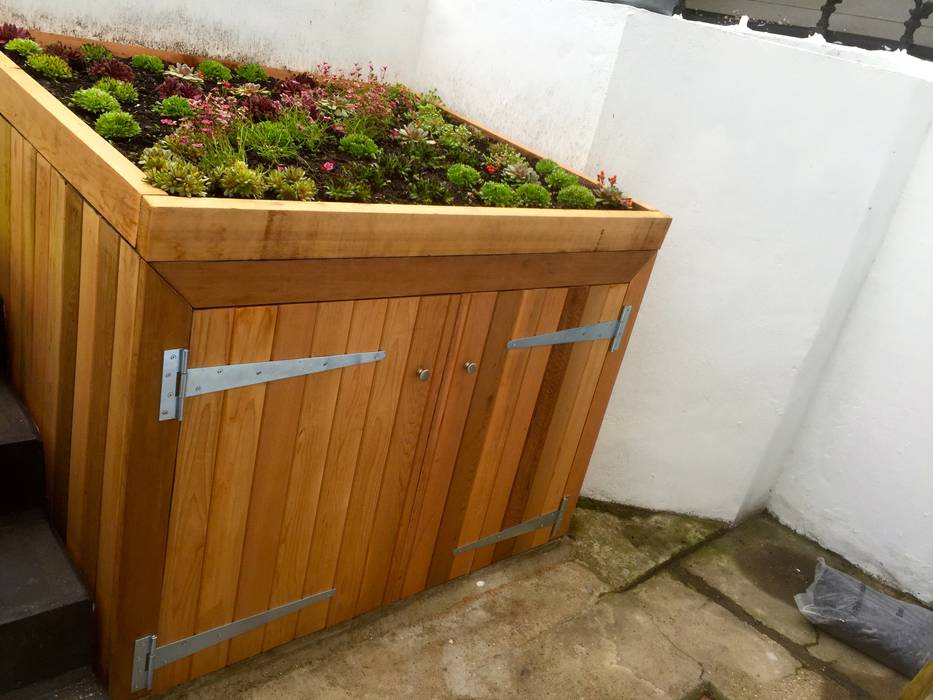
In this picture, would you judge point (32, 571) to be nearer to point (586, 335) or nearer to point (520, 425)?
point (520, 425)

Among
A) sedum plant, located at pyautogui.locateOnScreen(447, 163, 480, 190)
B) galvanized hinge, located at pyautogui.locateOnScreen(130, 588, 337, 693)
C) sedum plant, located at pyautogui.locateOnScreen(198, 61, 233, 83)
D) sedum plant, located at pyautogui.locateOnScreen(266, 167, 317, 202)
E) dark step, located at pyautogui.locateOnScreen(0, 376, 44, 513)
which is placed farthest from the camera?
sedum plant, located at pyautogui.locateOnScreen(198, 61, 233, 83)

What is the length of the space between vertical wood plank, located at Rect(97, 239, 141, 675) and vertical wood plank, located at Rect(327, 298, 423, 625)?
69 centimetres

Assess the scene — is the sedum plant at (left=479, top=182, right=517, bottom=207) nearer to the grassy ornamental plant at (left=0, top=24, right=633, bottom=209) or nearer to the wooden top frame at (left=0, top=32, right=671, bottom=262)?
the grassy ornamental plant at (left=0, top=24, right=633, bottom=209)

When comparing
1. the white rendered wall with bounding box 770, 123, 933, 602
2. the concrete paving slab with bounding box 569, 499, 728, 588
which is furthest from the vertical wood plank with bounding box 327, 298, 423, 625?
the white rendered wall with bounding box 770, 123, 933, 602

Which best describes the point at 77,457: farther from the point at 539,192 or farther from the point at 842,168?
the point at 842,168

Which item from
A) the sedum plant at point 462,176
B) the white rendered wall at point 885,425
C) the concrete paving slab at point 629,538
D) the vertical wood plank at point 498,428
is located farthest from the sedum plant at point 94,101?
the white rendered wall at point 885,425

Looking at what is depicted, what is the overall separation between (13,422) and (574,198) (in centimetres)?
191

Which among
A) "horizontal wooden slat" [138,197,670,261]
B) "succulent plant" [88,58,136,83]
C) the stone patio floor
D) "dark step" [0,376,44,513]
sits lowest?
the stone patio floor

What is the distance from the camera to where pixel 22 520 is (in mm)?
2254

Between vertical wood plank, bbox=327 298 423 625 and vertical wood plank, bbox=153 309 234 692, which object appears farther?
vertical wood plank, bbox=327 298 423 625

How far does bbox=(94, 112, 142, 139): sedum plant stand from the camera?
6.81ft

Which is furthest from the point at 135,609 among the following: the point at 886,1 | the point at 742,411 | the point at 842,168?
the point at 886,1

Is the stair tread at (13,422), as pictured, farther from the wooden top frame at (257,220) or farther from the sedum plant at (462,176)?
the sedum plant at (462,176)

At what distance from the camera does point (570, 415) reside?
9.75 ft
